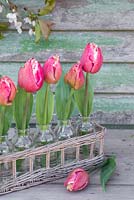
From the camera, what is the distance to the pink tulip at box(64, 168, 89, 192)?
3.52 ft

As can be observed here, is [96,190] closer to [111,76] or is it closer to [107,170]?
[107,170]

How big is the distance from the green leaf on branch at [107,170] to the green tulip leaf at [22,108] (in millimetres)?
200

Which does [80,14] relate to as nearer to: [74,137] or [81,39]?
[81,39]

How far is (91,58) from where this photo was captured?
3.70ft

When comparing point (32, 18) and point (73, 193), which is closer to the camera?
point (73, 193)

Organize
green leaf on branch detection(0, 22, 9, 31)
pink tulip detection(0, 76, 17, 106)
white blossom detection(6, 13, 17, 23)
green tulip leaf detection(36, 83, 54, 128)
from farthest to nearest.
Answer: green leaf on branch detection(0, 22, 9, 31) → white blossom detection(6, 13, 17, 23) → green tulip leaf detection(36, 83, 54, 128) → pink tulip detection(0, 76, 17, 106)

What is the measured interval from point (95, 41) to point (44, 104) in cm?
48

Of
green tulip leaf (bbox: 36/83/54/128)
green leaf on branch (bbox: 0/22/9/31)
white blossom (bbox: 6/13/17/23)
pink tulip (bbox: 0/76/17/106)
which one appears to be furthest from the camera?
green leaf on branch (bbox: 0/22/9/31)

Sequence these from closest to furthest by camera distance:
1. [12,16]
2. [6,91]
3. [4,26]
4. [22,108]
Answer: [6,91] → [22,108] → [12,16] → [4,26]

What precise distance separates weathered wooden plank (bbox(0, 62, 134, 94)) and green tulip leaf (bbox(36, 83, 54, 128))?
0.44m

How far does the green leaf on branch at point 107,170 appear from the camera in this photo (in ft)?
3.63

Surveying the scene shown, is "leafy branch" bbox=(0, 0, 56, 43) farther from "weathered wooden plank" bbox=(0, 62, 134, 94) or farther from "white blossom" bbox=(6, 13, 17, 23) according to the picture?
"weathered wooden plank" bbox=(0, 62, 134, 94)

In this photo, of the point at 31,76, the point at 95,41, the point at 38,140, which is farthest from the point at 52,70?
the point at 95,41

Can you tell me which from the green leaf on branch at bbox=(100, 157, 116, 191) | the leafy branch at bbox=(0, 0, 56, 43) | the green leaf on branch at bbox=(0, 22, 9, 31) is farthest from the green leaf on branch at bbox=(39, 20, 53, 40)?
the green leaf on branch at bbox=(100, 157, 116, 191)
